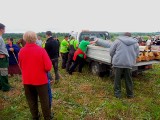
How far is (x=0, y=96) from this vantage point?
6.33m

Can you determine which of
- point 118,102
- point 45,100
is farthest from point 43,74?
point 118,102

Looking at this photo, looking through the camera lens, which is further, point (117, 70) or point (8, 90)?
point (8, 90)

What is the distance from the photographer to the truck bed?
7477 mm

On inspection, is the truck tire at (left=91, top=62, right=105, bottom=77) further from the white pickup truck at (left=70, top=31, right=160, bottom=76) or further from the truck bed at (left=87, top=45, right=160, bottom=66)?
the truck bed at (left=87, top=45, right=160, bottom=66)

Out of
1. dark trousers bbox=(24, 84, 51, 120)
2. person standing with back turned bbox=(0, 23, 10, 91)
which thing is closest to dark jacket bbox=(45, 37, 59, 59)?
person standing with back turned bbox=(0, 23, 10, 91)

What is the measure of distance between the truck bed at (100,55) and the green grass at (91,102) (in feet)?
2.37

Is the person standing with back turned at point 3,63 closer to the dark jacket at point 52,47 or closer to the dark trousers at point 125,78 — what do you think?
the dark jacket at point 52,47

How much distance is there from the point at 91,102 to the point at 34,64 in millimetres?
2298

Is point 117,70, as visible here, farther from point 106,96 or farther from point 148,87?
point 148,87

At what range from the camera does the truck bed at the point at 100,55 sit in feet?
24.5

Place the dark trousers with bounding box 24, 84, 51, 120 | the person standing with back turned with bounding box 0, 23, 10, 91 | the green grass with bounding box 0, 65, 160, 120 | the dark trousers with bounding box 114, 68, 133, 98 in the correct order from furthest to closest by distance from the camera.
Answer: the person standing with back turned with bounding box 0, 23, 10, 91
the dark trousers with bounding box 114, 68, 133, 98
the green grass with bounding box 0, 65, 160, 120
the dark trousers with bounding box 24, 84, 51, 120

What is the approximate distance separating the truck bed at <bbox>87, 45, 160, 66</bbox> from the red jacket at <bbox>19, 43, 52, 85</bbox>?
3.70 m

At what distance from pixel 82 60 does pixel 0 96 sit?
3.97m

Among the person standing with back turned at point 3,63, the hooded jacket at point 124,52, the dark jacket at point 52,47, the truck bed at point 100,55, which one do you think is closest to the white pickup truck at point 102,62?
the truck bed at point 100,55
